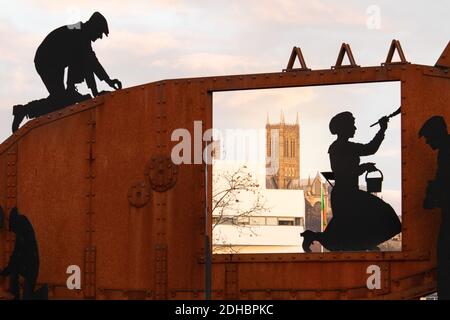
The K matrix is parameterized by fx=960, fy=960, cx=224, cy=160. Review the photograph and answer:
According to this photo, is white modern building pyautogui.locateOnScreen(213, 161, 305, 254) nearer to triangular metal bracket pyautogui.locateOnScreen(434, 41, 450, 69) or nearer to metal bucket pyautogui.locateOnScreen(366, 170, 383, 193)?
metal bucket pyautogui.locateOnScreen(366, 170, 383, 193)

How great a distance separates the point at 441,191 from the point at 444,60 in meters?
2.17

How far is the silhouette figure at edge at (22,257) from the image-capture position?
52.7ft

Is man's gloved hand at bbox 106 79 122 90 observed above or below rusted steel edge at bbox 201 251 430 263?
above

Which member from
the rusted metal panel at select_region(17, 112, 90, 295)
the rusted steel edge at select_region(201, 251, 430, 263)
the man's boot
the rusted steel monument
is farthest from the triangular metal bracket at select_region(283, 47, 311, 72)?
the man's boot

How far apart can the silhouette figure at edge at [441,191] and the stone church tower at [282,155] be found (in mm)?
1887

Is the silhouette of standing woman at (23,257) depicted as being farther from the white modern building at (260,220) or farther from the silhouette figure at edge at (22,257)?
the white modern building at (260,220)

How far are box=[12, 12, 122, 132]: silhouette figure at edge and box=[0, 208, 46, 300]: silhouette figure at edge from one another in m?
2.92

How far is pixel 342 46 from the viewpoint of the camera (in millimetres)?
14797

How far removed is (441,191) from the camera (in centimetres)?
1387

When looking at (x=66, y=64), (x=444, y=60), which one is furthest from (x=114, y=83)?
(x=444, y=60)

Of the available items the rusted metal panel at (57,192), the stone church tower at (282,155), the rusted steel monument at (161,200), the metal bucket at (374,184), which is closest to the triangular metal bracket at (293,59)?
the rusted steel monument at (161,200)

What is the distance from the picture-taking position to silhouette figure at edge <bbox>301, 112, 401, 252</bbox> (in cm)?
1433
